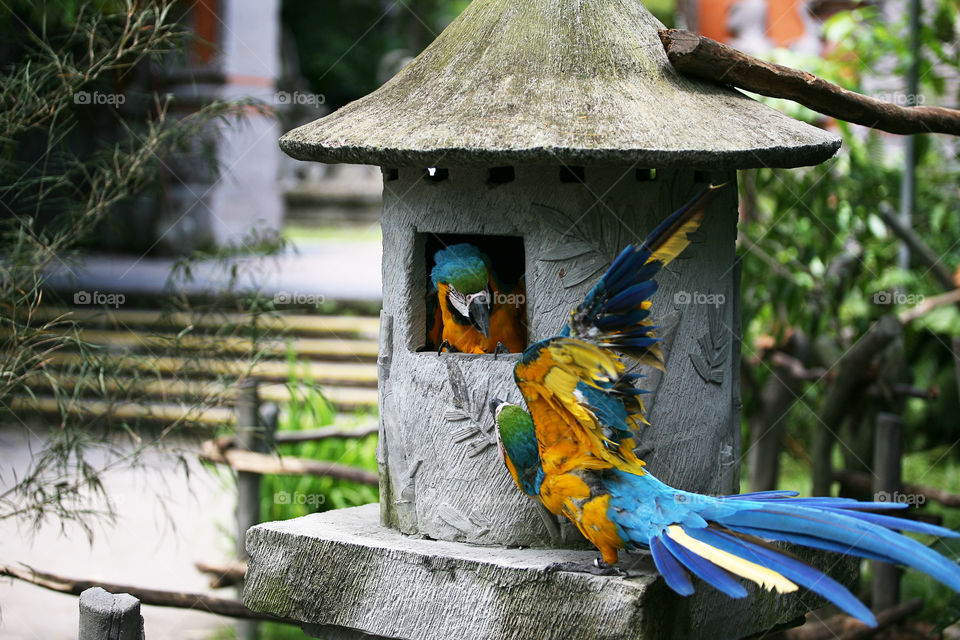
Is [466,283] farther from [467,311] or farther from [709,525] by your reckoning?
[709,525]

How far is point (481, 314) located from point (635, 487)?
86 cm

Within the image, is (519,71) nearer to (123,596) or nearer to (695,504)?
(695,504)

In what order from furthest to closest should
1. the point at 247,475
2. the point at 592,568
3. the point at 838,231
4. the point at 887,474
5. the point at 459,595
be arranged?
the point at 838,231 < the point at 247,475 < the point at 887,474 < the point at 459,595 < the point at 592,568

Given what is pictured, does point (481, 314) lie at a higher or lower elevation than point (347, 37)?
lower

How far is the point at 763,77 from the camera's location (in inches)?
137

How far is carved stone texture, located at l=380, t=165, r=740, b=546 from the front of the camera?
3432 millimetres

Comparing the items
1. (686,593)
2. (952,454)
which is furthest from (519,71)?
(952,454)

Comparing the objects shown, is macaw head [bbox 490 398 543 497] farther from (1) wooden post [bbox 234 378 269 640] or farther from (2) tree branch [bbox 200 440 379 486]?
(1) wooden post [bbox 234 378 269 640]

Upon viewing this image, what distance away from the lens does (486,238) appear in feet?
14.4

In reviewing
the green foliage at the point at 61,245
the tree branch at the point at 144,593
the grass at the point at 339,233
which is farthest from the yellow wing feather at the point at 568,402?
the grass at the point at 339,233

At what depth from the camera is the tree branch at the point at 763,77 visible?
344 centimetres

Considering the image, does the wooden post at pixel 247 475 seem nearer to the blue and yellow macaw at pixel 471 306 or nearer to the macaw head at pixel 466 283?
the blue and yellow macaw at pixel 471 306

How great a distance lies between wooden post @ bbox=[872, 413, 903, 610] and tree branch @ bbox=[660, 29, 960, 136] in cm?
263

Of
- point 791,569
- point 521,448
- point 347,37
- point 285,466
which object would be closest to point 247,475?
point 285,466
